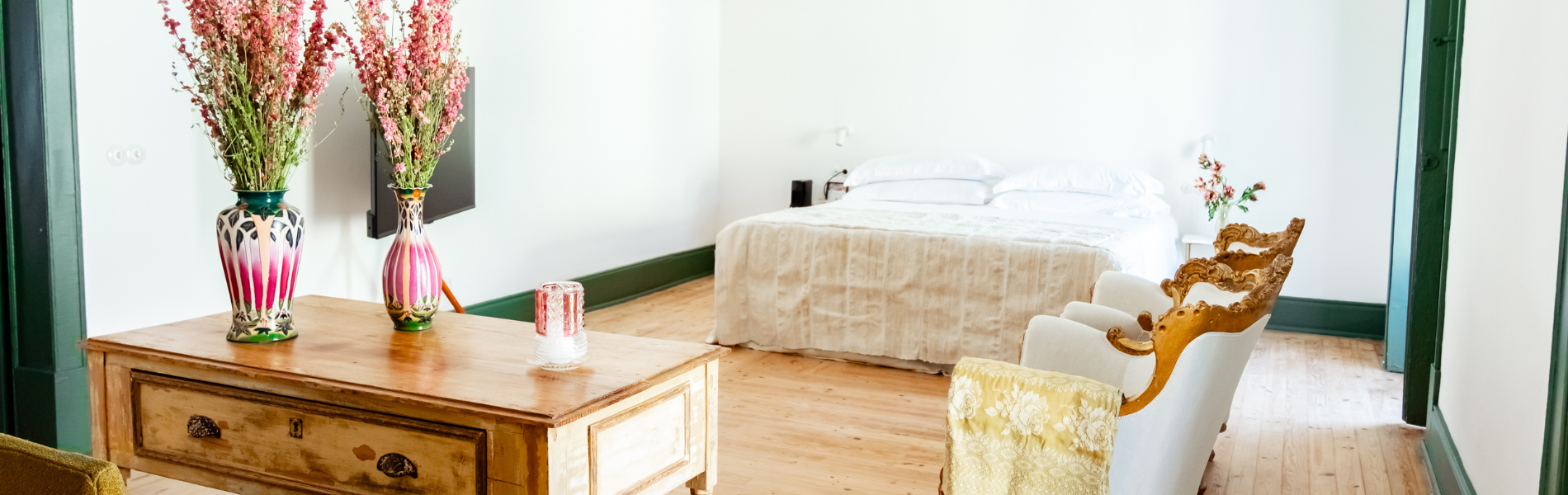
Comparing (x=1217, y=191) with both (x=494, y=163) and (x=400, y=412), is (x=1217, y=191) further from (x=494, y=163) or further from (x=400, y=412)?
(x=400, y=412)

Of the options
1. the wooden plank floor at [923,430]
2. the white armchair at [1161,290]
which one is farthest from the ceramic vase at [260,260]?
the white armchair at [1161,290]

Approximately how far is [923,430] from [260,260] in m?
2.14

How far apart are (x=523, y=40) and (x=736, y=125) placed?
2.16 meters

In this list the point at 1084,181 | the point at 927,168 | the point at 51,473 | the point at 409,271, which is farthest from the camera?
the point at 927,168

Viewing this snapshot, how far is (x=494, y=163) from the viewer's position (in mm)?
4609

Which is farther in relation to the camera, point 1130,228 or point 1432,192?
point 1130,228

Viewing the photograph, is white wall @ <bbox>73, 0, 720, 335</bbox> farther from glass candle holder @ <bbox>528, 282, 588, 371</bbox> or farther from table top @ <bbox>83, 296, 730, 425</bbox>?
glass candle holder @ <bbox>528, 282, 588, 371</bbox>

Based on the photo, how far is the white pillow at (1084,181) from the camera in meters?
5.14

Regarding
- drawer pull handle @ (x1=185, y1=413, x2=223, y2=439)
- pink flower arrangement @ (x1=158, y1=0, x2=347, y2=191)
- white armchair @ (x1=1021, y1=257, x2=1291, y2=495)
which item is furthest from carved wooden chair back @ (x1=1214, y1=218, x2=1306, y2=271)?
drawer pull handle @ (x1=185, y1=413, x2=223, y2=439)

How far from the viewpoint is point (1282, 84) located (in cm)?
511

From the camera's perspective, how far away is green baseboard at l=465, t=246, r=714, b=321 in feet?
15.6

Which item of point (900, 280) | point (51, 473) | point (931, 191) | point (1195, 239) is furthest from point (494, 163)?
point (51, 473)

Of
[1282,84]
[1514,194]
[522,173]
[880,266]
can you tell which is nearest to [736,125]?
[522,173]

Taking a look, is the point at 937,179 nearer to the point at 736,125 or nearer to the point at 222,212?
the point at 736,125
